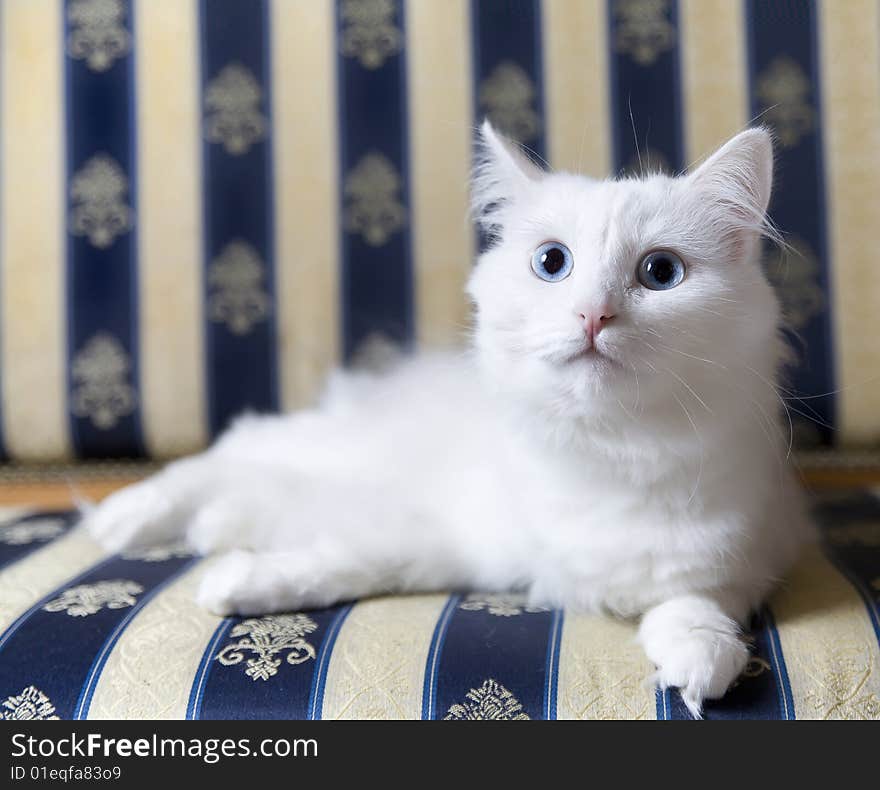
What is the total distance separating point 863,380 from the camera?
1.86 meters

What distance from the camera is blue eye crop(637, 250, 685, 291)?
3.41 ft

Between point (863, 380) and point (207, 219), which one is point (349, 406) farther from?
point (863, 380)

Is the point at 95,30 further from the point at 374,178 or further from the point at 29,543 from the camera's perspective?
the point at 29,543

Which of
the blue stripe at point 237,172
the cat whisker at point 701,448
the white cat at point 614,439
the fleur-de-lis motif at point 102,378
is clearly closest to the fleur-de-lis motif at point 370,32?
the blue stripe at point 237,172

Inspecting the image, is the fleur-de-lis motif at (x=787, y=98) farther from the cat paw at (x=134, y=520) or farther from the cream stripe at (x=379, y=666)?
the cat paw at (x=134, y=520)

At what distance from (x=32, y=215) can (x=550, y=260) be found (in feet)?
4.35

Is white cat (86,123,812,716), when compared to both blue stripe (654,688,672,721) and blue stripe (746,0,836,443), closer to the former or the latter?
blue stripe (654,688,672,721)

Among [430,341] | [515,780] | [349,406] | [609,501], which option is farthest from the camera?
[430,341]

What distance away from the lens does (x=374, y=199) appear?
1.90 m

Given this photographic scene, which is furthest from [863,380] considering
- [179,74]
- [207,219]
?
[179,74]

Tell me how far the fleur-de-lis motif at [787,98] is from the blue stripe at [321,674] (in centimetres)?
140

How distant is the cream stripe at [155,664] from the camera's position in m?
1.00

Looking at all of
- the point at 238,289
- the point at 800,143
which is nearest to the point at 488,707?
the point at 238,289

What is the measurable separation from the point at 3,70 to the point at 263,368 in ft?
2.80
